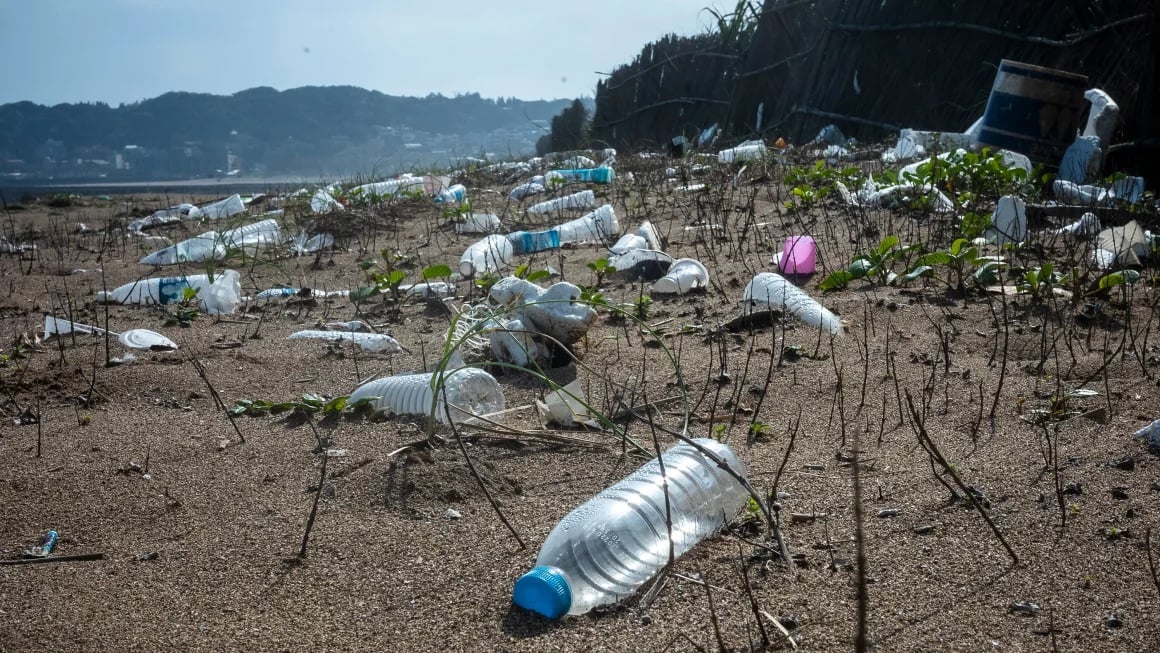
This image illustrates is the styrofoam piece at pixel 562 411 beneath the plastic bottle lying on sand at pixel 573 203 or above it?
beneath

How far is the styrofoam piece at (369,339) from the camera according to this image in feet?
9.39

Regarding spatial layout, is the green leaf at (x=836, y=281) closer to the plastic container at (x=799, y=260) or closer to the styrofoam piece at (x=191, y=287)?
the plastic container at (x=799, y=260)

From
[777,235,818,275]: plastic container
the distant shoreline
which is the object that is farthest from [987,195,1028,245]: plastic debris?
the distant shoreline

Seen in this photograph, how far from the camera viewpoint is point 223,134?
87.7 feet

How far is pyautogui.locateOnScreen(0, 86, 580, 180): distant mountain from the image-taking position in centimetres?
2409

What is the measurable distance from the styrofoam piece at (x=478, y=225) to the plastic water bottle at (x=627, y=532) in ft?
11.1

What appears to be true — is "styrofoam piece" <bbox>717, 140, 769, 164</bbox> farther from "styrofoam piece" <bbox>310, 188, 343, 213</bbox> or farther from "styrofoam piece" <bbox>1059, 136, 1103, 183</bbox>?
"styrofoam piece" <bbox>310, 188, 343, 213</bbox>

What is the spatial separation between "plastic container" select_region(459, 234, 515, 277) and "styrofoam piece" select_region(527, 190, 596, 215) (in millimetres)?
884

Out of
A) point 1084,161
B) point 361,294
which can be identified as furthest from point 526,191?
point 1084,161

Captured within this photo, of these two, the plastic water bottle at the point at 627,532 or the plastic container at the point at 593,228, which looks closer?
the plastic water bottle at the point at 627,532

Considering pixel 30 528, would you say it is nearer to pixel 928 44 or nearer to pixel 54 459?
pixel 54 459

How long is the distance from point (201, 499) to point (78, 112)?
28.9m

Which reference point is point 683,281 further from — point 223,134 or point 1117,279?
point 223,134

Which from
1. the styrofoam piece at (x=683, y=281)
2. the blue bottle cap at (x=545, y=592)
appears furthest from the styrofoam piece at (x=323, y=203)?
the blue bottle cap at (x=545, y=592)
